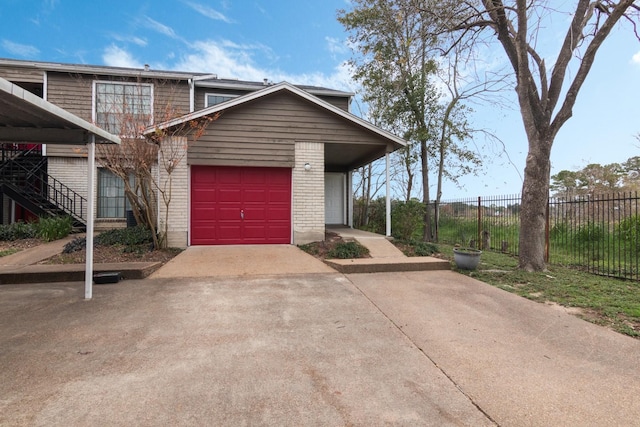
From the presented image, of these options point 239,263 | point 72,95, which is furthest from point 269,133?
point 72,95

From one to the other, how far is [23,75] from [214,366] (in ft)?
49.9

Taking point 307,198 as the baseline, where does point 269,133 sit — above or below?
above

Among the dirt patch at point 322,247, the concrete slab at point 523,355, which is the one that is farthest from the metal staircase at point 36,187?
the concrete slab at point 523,355

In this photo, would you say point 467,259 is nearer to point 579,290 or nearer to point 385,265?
point 385,265

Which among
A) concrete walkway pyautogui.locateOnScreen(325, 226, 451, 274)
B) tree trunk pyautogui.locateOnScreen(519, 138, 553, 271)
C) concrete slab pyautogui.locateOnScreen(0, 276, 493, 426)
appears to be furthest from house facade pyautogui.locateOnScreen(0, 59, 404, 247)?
concrete slab pyautogui.locateOnScreen(0, 276, 493, 426)

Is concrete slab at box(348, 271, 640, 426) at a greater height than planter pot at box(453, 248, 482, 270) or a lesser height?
lesser

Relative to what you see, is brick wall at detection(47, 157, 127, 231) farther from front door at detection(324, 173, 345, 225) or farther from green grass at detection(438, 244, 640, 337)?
green grass at detection(438, 244, 640, 337)

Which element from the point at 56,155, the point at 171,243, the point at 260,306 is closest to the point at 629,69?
the point at 260,306

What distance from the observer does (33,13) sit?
497 inches

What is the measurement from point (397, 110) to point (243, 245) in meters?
8.27

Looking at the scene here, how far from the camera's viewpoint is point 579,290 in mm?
5215

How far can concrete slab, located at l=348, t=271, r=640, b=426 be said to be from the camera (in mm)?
2197

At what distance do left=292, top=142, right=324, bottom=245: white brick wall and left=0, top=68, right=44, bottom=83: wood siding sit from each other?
10693 mm

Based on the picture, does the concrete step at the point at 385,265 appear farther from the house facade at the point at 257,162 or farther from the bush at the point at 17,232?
the bush at the point at 17,232
